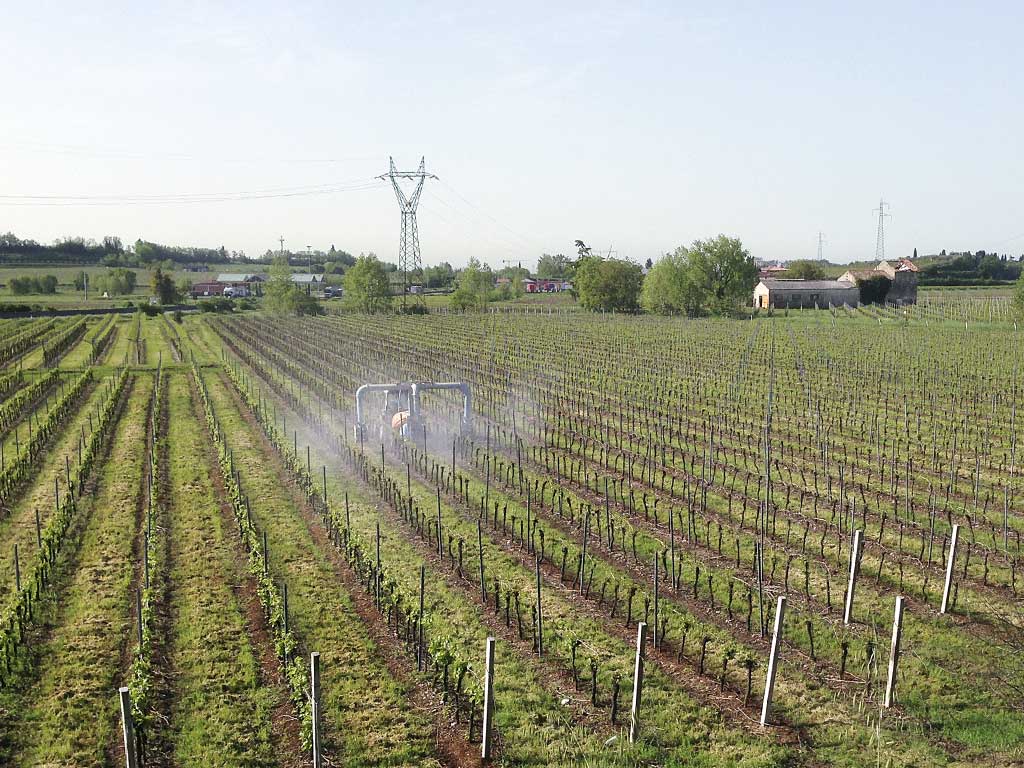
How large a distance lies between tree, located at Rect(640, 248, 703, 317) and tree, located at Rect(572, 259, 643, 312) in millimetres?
5369

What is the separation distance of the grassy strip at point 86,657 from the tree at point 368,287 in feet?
230

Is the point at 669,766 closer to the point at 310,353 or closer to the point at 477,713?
the point at 477,713

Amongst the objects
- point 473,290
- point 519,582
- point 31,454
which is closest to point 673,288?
point 473,290

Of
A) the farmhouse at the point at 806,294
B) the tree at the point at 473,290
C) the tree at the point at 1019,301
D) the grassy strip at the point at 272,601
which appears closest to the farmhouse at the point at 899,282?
the farmhouse at the point at 806,294

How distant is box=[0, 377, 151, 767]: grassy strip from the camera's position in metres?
8.22

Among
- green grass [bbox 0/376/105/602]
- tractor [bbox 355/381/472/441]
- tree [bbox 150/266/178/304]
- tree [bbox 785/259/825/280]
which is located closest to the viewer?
green grass [bbox 0/376/105/602]

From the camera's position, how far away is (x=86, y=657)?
9.97 m

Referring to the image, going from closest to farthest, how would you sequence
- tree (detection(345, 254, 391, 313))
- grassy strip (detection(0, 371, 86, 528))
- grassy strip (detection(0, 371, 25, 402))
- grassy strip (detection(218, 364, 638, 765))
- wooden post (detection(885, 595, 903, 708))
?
grassy strip (detection(218, 364, 638, 765)), wooden post (detection(885, 595, 903, 708)), grassy strip (detection(0, 371, 86, 528)), grassy strip (detection(0, 371, 25, 402)), tree (detection(345, 254, 391, 313))

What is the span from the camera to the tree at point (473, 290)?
90500 millimetres

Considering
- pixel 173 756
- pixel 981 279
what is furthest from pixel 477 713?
pixel 981 279

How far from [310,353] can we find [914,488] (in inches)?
1328

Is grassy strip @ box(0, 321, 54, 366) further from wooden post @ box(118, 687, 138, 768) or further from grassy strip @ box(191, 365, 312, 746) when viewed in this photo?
wooden post @ box(118, 687, 138, 768)

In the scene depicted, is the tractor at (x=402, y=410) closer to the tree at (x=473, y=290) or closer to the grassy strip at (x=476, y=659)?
the grassy strip at (x=476, y=659)

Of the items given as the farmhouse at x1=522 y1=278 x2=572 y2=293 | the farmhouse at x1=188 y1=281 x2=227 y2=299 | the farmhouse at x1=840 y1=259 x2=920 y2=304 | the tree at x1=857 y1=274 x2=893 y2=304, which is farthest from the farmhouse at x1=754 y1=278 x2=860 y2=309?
the farmhouse at x1=188 y1=281 x2=227 y2=299
